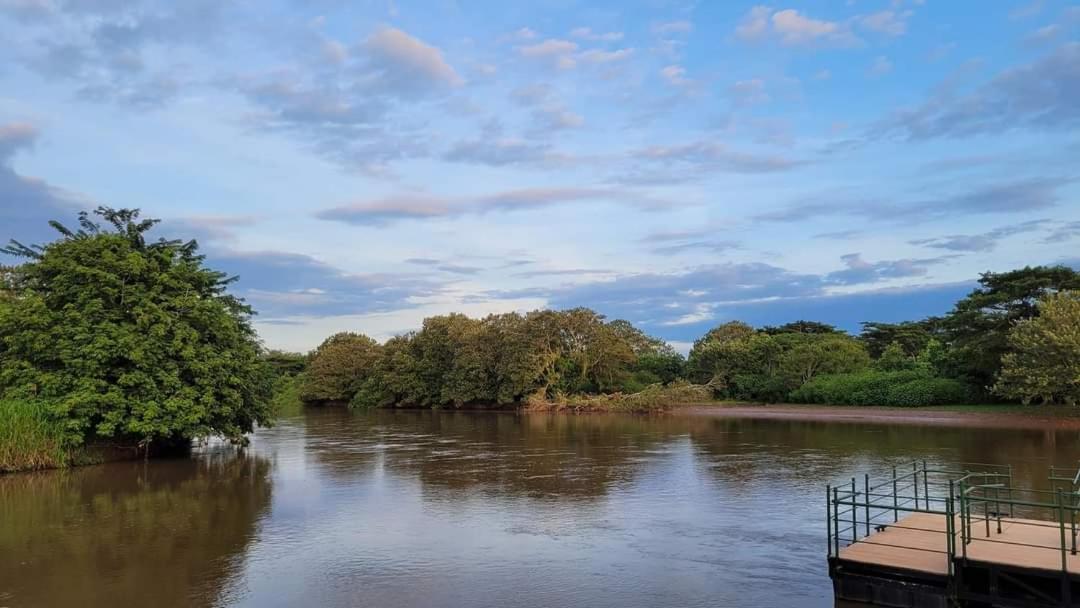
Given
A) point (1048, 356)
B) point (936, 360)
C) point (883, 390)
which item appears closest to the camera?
point (1048, 356)

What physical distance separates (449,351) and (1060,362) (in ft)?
166

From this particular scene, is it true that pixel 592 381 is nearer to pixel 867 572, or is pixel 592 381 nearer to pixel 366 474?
pixel 366 474

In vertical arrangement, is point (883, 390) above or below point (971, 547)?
above

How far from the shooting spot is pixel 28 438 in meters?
23.5

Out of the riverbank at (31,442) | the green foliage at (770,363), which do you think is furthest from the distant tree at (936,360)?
the riverbank at (31,442)

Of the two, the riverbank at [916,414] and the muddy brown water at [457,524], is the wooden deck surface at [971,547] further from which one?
the riverbank at [916,414]

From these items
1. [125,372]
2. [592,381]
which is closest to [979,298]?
[592,381]

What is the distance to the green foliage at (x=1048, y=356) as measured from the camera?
3294cm

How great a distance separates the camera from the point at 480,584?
11398 millimetres

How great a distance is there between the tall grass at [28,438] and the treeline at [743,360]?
38.4 m

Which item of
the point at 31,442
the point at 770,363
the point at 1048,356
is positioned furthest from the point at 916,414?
the point at 31,442

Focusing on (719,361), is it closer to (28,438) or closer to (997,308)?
(997,308)

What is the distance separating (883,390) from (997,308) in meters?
9.10

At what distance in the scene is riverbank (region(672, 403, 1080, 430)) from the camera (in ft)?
118
